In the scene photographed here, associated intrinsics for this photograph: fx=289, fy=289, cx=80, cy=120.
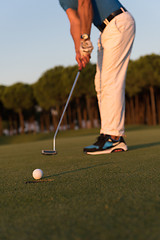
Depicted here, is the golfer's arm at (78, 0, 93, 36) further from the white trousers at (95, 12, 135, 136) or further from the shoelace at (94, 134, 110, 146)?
the shoelace at (94, 134, 110, 146)

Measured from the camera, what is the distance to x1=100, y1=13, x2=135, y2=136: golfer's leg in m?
3.72

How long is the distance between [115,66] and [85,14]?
76cm

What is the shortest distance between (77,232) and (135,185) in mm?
766

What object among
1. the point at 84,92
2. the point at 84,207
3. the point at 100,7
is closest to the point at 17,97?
the point at 84,92

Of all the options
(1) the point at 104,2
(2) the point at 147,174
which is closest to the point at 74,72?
(1) the point at 104,2

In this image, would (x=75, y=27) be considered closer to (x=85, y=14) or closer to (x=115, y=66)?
(x=85, y=14)

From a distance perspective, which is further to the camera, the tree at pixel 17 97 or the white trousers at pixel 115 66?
the tree at pixel 17 97

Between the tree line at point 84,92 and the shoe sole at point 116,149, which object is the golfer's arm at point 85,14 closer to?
the shoe sole at point 116,149

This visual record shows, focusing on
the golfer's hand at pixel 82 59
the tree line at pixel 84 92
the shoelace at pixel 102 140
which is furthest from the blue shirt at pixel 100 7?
the tree line at pixel 84 92

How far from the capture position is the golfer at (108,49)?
3.64 meters

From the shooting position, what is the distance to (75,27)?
3.72m

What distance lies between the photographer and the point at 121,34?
371cm

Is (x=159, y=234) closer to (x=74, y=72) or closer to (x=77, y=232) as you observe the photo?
(x=77, y=232)

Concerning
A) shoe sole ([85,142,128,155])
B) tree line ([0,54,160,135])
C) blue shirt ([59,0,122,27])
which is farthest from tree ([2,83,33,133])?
shoe sole ([85,142,128,155])
